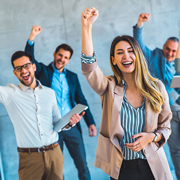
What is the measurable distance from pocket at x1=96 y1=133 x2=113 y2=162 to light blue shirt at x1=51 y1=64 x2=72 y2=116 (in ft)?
4.75

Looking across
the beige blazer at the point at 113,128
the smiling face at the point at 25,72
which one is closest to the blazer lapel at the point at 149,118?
the beige blazer at the point at 113,128

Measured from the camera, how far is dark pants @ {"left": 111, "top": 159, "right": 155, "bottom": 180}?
138 cm

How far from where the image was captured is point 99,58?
125 inches

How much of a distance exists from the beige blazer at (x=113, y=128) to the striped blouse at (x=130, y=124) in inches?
1.2

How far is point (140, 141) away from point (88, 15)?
727 mm

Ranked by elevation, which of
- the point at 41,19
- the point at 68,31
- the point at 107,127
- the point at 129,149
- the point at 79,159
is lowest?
the point at 79,159

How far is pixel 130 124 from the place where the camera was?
1400 mm

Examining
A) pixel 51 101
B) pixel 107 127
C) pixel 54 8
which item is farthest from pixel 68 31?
pixel 107 127

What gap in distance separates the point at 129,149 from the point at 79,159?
1566mm

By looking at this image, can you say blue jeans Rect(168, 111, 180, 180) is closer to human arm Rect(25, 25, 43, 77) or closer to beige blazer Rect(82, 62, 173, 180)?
beige blazer Rect(82, 62, 173, 180)

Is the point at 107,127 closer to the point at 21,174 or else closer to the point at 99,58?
the point at 21,174

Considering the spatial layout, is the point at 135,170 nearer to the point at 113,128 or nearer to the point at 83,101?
the point at 113,128

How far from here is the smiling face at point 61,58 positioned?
9.73 feet

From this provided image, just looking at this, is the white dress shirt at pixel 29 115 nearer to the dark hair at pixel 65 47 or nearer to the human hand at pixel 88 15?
the dark hair at pixel 65 47
